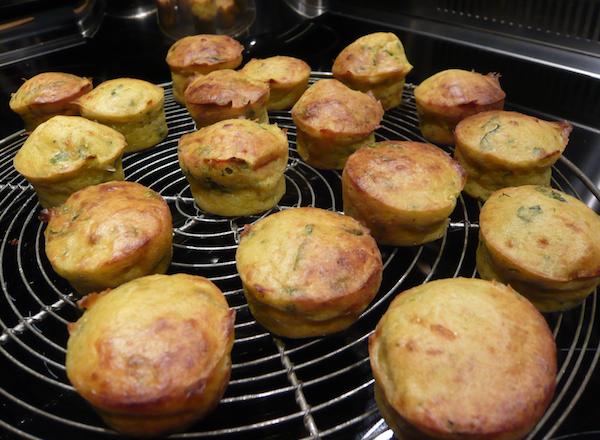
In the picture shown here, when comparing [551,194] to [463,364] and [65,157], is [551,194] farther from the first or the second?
[65,157]

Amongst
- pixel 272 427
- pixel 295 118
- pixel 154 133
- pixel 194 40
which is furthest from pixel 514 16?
pixel 272 427

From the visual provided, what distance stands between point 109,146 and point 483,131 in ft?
8.11

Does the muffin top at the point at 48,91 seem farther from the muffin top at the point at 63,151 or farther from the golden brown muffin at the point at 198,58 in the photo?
the golden brown muffin at the point at 198,58

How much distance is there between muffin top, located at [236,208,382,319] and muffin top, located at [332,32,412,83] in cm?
176

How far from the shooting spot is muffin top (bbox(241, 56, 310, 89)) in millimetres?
3893

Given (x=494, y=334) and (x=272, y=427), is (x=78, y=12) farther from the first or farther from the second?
(x=494, y=334)

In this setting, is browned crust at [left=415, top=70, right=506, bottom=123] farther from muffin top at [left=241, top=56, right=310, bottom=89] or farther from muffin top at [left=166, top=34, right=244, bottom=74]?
muffin top at [left=166, top=34, right=244, bottom=74]

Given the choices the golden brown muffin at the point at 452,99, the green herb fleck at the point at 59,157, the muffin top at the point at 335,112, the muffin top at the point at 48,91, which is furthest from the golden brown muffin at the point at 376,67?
the green herb fleck at the point at 59,157

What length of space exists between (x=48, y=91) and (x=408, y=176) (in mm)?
2781

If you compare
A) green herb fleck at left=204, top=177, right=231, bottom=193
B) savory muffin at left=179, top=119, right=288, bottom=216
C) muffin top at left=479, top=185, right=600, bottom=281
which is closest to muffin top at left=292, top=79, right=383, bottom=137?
savory muffin at left=179, top=119, right=288, bottom=216

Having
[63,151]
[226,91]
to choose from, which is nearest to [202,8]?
[226,91]

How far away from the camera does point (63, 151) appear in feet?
9.87

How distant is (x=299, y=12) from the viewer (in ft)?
18.0

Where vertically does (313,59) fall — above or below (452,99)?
below
